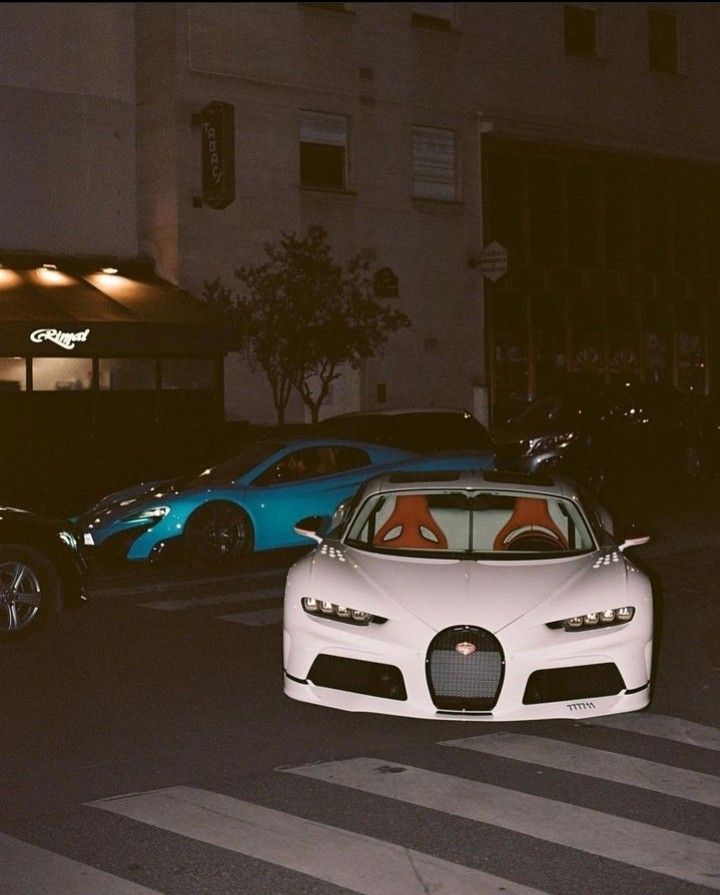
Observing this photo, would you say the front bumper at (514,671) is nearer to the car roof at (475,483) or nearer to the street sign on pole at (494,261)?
the car roof at (475,483)

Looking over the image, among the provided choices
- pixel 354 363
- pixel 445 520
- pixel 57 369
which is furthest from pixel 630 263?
pixel 445 520

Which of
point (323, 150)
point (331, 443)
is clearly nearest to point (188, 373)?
point (323, 150)

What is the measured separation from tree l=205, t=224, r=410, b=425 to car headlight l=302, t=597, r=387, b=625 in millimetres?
18638

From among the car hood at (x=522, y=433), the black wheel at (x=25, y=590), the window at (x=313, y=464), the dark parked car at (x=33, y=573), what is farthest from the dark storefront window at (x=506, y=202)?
the black wheel at (x=25, y=590)

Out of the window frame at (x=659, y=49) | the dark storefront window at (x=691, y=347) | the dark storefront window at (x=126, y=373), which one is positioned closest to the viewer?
the dark storefront window at (x=126, y=373)

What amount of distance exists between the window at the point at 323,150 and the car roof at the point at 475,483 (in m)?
21.5

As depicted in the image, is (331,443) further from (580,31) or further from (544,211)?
(580,31)

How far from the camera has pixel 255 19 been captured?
29.8 m

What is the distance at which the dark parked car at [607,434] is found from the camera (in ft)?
80.2

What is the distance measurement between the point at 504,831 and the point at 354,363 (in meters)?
22.4

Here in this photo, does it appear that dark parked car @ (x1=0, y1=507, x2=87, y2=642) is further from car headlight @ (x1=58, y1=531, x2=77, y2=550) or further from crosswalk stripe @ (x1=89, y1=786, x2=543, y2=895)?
crosswalk stripe @ (x1=89, y1=786, x2=543, y2=895)

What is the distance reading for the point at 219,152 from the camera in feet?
93.6

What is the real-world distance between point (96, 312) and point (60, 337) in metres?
1.10

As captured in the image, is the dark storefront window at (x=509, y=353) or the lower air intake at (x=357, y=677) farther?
the dark storefront window at (x=509, y=353)
